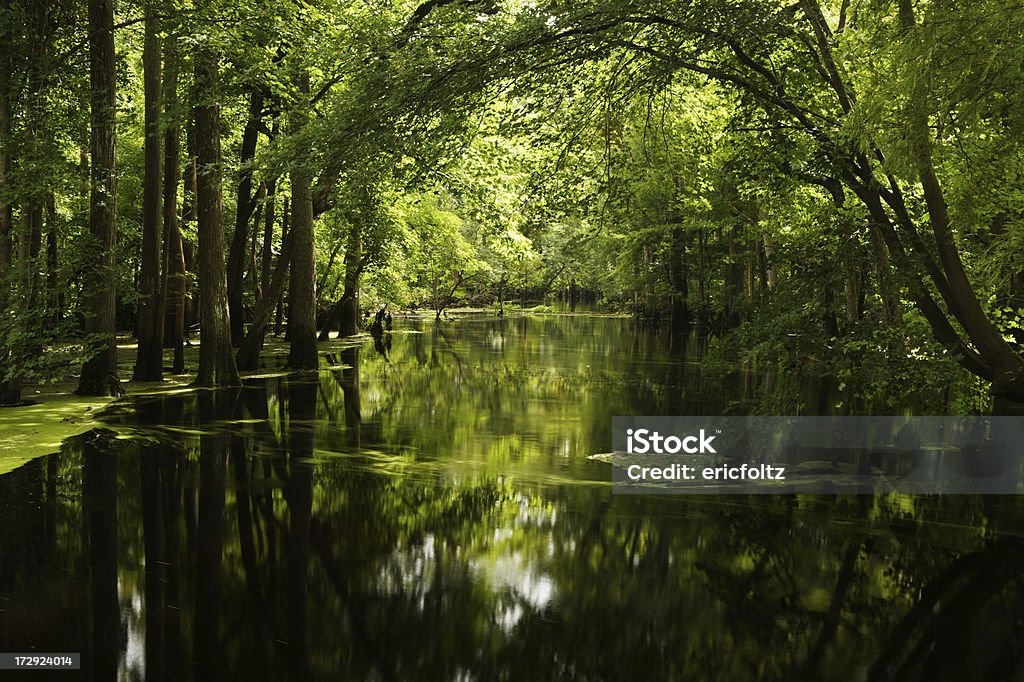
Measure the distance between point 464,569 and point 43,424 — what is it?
28.1 feet

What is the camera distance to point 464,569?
24.1 ft

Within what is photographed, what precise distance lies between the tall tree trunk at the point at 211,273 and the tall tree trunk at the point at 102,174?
6.92 feet

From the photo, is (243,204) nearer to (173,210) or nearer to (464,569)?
(173,210)

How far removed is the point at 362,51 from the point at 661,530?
6501 millimetres

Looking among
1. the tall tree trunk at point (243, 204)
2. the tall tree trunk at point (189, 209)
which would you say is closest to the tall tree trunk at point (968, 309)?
the tall tree trunk at point (243, 204)

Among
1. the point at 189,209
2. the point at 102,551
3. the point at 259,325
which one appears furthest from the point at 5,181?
the point at 189,209

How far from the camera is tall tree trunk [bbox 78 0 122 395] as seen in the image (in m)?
14.3

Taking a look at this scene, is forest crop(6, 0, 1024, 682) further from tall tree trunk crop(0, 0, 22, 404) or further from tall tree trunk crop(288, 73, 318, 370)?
tall tree trunk crop(288, 73, 318, 370)

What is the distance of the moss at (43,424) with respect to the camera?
11000mm

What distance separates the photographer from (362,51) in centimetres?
1037

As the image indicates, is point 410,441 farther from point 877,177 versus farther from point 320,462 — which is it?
point 877,177

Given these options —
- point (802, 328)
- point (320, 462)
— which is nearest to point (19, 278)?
point (320, 462)

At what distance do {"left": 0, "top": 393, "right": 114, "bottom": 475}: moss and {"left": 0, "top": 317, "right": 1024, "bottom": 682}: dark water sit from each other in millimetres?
384

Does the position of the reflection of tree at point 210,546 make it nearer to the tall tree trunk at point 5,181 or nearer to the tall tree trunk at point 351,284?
the tall tree trunk at point 5,181
